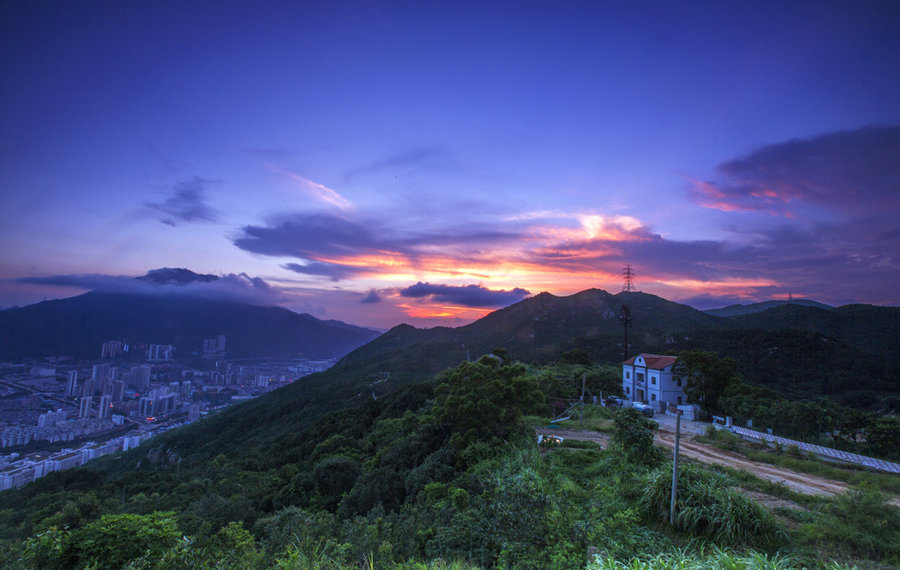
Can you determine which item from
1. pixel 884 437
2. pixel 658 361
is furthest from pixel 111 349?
pixel 884 437

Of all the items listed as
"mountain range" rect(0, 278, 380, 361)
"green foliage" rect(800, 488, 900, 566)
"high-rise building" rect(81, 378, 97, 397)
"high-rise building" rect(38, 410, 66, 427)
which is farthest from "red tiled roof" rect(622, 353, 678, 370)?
"mountain range" rect(0, 278, 380, 361)

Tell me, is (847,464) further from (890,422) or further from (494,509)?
(494,509)

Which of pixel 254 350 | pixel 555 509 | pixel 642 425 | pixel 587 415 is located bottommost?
pixel 254 350

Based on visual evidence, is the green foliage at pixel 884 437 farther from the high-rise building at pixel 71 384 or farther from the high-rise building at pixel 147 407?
the high-rise building at pixel 71 384

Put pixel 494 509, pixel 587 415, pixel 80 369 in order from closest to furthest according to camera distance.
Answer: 1. pixel 494 509
2. pixel 587 415
3. pixel 80 369

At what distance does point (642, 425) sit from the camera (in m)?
9.47

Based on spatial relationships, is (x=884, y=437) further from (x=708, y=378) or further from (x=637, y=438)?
(x=708, y=378)

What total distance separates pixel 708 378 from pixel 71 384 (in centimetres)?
11681

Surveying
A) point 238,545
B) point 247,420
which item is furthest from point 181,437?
point 238,545

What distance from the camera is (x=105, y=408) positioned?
7231 cm

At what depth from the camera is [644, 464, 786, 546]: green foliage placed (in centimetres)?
611

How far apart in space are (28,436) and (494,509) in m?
79.7

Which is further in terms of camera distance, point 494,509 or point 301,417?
point 301,417

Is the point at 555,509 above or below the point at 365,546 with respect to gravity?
above
